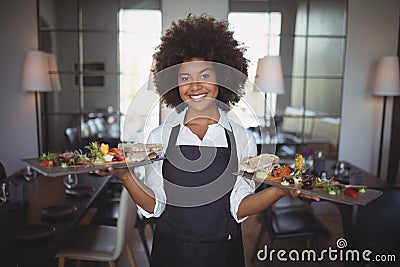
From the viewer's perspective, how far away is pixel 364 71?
11.5 feet

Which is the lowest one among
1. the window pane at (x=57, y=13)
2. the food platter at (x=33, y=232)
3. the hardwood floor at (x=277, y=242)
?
the hardwood floor at (x=277, y=242)

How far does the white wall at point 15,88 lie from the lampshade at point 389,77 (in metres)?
2.97

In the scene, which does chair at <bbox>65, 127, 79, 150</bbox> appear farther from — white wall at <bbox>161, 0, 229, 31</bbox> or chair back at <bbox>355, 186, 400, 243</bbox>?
chair back at <bbox>355, 186, 400, 243</bbox>

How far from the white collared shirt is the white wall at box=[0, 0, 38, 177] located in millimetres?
2565

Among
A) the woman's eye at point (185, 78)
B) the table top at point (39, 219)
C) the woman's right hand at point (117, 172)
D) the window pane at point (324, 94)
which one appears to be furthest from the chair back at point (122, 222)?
the window pane at point (324, 94)

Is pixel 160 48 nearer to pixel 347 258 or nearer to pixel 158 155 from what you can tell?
pixel 158 155

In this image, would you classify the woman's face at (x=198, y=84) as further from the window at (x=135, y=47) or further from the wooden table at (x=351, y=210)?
the window at (x=135, y=47)

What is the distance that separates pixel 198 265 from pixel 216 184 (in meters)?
0.27

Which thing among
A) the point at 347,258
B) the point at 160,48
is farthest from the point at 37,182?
the point at 347,258

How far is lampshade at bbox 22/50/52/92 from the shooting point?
316 centimetres

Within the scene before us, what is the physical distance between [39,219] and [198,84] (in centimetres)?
104

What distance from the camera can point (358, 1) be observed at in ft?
11.3

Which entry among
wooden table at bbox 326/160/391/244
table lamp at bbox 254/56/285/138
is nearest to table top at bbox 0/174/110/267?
wooden table at bbox 326/160/391/244

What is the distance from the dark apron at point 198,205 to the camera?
4.07ft
